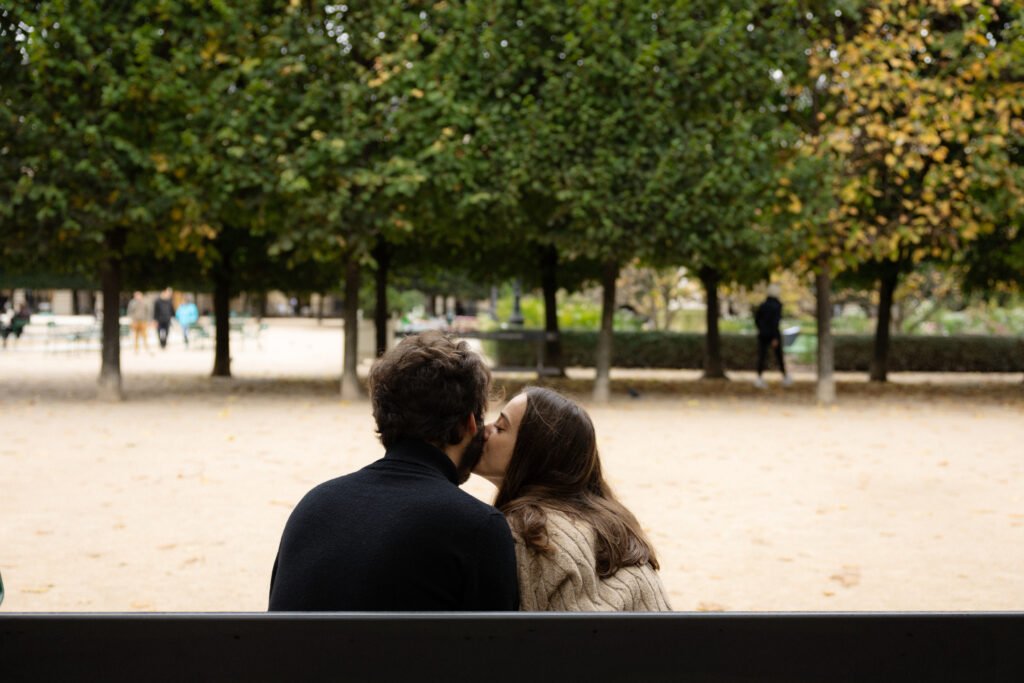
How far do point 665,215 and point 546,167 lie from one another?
1883 millimetres

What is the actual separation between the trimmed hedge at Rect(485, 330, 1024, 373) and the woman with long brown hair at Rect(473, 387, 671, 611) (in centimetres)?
2361

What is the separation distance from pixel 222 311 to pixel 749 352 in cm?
1266

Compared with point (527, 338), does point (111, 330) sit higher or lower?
higher

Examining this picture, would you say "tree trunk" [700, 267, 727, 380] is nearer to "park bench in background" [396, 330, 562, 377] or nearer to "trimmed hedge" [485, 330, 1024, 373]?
"trimmed hedge" [485, 330, 1024, 373]

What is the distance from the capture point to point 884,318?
22562mm

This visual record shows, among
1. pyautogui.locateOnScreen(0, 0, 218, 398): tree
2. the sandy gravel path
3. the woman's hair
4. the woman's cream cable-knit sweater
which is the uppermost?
pyautogui.locateOnScreen(0, 0, 218, 398): tree

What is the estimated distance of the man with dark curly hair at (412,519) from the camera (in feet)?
7.19

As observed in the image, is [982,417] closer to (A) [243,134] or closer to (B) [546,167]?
(B) [546,167]

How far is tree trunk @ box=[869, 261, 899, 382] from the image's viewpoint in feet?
71.1

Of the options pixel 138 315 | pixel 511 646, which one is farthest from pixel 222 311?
Answer: pixel 511 646

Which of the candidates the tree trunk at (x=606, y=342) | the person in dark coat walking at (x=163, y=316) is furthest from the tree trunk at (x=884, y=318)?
the person in dark coat walking at (x=163, y=316)

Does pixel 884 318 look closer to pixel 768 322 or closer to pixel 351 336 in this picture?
pixel 768 322

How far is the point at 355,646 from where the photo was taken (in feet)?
5.45

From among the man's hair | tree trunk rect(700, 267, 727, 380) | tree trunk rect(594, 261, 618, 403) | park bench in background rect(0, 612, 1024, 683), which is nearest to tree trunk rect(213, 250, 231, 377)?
tree trunk rect(594, 261, 618, 403)
